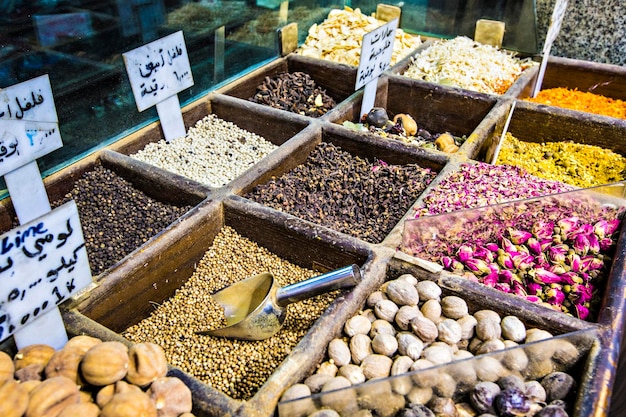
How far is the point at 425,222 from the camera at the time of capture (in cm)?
174

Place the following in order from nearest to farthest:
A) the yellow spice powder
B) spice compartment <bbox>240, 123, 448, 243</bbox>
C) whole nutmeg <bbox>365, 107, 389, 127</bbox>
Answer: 1. spice compartment <bbox>240, 123, 448, 243</bbox>
2. the yellow spice powder
3. whole nutmeg <bbox>365, 107, 389, 127</bbox>

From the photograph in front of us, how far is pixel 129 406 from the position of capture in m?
1.09

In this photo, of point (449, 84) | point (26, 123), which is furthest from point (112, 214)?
point (449, 84)

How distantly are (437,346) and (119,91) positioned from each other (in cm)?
176

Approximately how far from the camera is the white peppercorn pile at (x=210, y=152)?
2326 millimetres

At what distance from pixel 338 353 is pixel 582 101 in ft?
8.03

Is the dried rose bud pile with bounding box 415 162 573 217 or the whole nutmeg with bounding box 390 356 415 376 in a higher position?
the dried rose bud pile with bounding box 415 162 573 217

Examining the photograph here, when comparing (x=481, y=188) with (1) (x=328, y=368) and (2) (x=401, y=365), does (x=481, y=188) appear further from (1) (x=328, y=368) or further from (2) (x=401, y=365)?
(1) (x=328, y=368)

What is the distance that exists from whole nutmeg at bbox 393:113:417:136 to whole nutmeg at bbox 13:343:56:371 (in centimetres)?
209

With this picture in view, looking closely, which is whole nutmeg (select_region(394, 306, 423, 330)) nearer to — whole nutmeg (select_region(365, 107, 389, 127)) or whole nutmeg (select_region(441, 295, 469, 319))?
whole nutmeg (select_region(441, 295, 469, 319))

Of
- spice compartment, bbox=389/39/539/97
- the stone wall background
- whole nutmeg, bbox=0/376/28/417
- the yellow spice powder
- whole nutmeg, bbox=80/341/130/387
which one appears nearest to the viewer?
whole nutmeg, bbox=0/376/28/417

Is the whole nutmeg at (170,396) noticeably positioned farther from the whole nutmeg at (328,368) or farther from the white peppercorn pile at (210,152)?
the white peppercorn pile at (210,152)

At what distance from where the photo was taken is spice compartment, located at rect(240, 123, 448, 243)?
208 cm

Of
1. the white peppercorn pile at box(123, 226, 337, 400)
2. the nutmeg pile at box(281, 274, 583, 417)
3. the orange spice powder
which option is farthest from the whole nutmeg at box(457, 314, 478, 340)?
the orange spice powder
